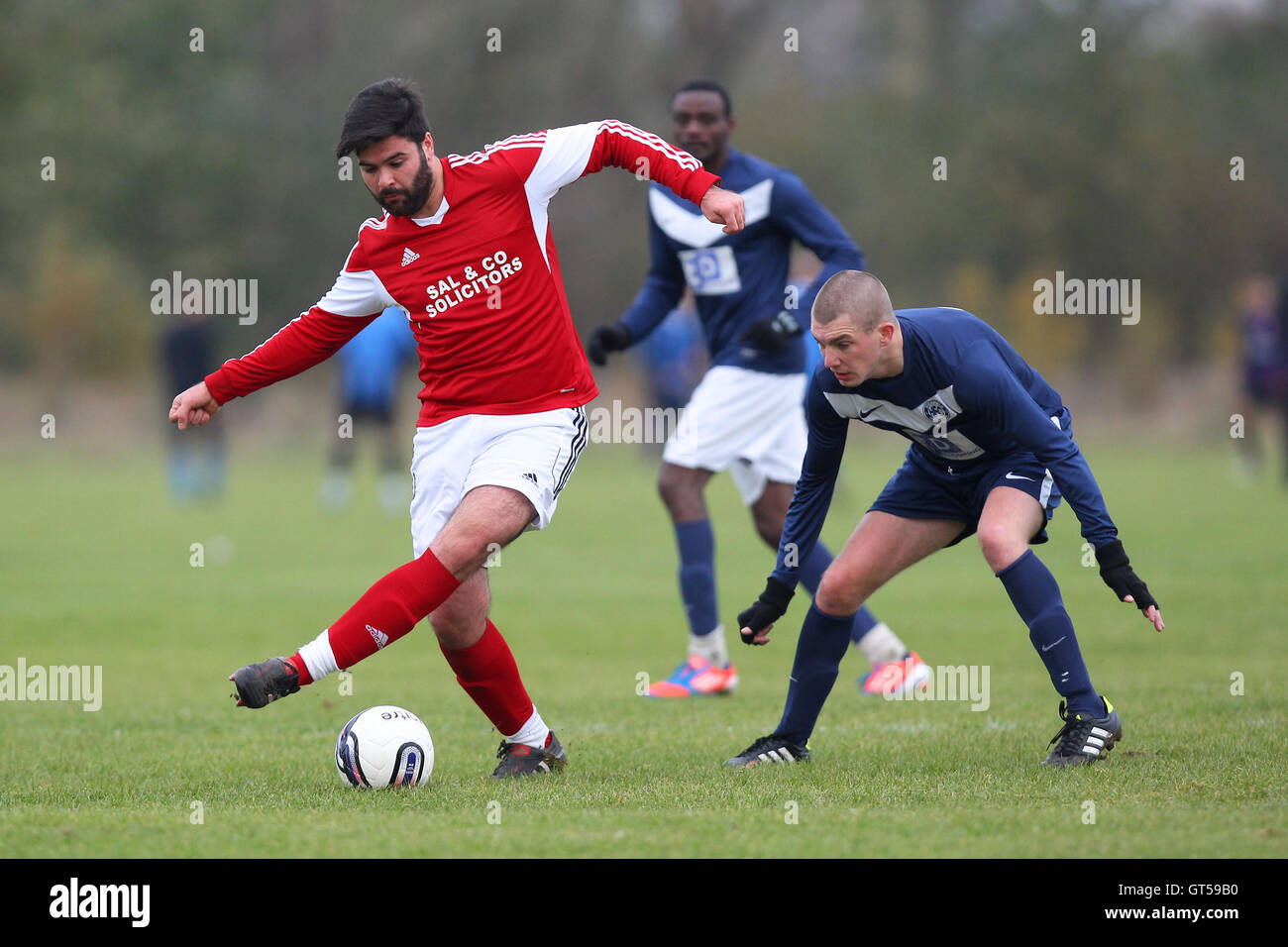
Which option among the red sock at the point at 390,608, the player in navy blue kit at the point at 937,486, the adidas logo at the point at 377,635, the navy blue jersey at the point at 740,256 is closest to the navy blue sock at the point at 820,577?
the navy blue jersey at the point at 740,256

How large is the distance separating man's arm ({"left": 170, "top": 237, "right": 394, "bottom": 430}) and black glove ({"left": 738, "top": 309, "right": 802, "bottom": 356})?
2345 mm

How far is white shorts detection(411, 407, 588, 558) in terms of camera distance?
5.29 m

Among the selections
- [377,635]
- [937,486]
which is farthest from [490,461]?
[937,486]

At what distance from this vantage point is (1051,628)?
5.54m

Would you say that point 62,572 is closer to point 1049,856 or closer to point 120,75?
point 1049,856

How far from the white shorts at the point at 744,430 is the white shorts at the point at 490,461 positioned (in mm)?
2281

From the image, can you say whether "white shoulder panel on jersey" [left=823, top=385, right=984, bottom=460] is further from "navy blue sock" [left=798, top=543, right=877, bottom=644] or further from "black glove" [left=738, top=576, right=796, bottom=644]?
"navy blue sock" [left=798, top=543, right=877, bottom=644]

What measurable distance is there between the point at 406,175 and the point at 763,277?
3.02m

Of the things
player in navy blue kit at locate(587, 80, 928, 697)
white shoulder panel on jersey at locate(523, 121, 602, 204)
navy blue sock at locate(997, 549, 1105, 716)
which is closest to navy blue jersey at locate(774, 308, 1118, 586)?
navy blue sock at locate(997, 549, 1105, 716)

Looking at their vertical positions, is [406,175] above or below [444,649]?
above

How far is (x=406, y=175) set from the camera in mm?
5152

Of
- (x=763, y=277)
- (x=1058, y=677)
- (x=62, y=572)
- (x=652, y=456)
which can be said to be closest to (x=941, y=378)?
(x=1058, y=677)

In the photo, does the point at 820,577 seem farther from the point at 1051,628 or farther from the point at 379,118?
the point at 379,118

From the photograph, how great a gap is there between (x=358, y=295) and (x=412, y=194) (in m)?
0.47
